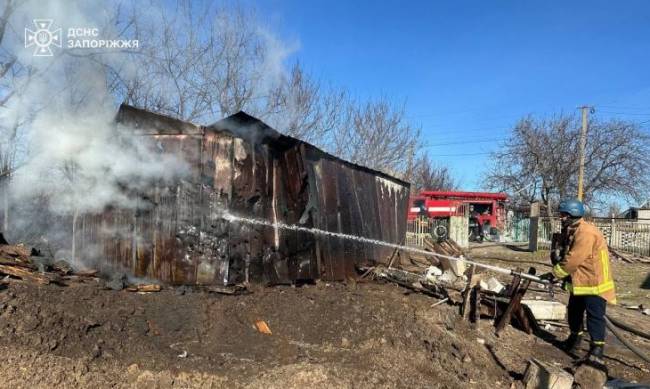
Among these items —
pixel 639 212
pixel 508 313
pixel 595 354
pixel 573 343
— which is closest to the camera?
pixel 595 354

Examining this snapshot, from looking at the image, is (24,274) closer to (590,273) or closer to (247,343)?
(247,343)

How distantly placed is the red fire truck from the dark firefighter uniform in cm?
1603

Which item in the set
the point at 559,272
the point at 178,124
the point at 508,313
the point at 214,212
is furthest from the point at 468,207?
the point at 178,124

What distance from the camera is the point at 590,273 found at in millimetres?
5484

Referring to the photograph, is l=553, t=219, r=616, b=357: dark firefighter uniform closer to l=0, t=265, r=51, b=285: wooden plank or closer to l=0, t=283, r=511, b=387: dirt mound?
l=0, t=283, r=511, b=387: dirt mound

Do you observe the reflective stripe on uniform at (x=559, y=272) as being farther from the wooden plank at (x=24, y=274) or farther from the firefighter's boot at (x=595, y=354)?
the wooden plank at (x=24, y=274)

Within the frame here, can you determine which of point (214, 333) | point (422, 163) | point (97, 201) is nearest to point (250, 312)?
point (214, 333)

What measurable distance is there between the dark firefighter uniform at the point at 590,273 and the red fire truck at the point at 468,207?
16.0m

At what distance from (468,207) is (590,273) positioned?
55.5ft

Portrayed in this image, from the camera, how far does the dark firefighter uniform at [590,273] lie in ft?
17.8

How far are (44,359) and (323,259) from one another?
4.56 meters

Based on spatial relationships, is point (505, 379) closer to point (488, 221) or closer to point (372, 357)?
point (372, 357)

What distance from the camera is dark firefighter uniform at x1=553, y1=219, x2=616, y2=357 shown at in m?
5.42

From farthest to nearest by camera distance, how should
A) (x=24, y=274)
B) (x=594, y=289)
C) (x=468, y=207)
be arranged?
(x=468, y=207) < (x=594, y=289) < (x=24, y=274)
